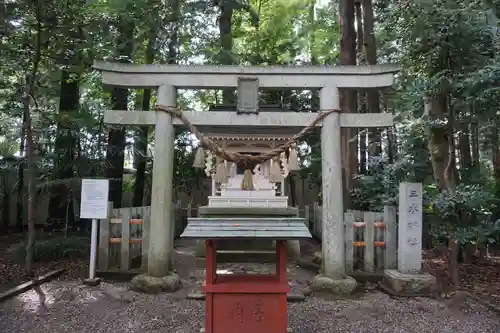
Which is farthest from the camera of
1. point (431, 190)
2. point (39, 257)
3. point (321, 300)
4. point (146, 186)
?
point (146, 186)

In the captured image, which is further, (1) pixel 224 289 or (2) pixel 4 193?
(2) pixel 4 193

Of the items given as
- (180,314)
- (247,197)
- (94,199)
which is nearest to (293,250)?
(247,197)

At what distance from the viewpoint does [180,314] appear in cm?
507

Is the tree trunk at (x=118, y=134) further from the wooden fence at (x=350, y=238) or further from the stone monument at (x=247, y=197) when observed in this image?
the wooden fence at (x=350, y=238)

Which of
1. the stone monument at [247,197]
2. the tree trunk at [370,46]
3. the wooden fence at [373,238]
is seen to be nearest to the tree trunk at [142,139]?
the stone monument at [247,197]

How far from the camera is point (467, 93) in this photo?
19.0 ft

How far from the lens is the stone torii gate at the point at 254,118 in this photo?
608cm

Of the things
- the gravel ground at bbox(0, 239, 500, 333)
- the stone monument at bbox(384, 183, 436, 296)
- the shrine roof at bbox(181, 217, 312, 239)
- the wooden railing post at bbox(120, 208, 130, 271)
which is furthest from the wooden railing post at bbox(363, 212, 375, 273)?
the wooden railing post at bbox(120, 208, 130, 271)

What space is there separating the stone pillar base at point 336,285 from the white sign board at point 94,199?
13.6 feet

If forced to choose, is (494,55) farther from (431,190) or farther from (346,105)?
(346,105)

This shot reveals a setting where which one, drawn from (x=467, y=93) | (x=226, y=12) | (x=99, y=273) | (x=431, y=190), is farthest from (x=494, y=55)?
(x=226, y=12)

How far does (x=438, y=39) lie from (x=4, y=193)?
14.9 meters

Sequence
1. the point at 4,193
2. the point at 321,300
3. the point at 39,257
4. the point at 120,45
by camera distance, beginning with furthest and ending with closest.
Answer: the point at 4,193
the point at 120,45
the point at 39,257
the point at 321,300

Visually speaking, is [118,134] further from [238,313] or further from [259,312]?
[259,312]
